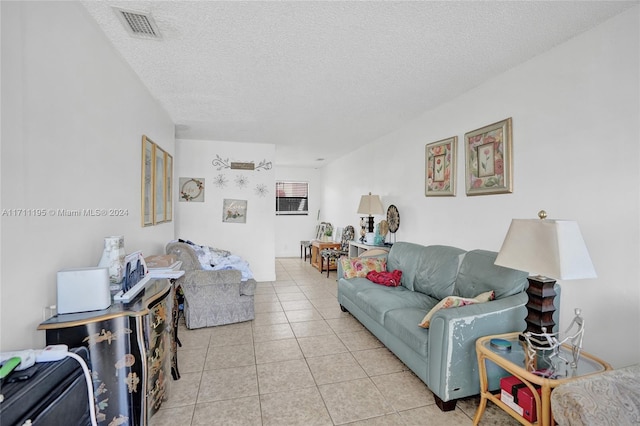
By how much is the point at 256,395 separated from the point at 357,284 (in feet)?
5.45

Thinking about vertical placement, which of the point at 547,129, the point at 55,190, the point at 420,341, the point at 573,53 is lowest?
the point at 420,341

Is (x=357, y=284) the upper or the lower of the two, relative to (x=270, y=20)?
lower

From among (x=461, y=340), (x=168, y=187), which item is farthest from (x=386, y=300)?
(x=168, y=187)

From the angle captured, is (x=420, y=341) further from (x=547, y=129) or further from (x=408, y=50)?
(x=408, y=50)

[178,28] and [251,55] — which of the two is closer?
[178,28]

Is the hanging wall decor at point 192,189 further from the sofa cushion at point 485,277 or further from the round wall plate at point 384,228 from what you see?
the sofa cushion at point 485,277

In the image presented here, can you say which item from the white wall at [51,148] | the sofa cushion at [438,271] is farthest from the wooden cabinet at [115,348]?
the sofa cushion at [438,271]

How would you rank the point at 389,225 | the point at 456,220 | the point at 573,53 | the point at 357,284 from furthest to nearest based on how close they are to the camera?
the point at 389,225
the point at 357,284
the point at 456,220
the point at 573,53

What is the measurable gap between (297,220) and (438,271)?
567cm

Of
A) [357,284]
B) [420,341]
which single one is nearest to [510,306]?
[420,341]

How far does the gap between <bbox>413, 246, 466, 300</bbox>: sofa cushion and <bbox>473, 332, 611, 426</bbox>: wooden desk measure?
0.91 meters

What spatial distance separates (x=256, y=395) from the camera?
7.14 feet

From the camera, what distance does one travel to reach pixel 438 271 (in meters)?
3.00

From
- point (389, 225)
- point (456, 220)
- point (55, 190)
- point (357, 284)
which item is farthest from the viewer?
point (389, 225)
